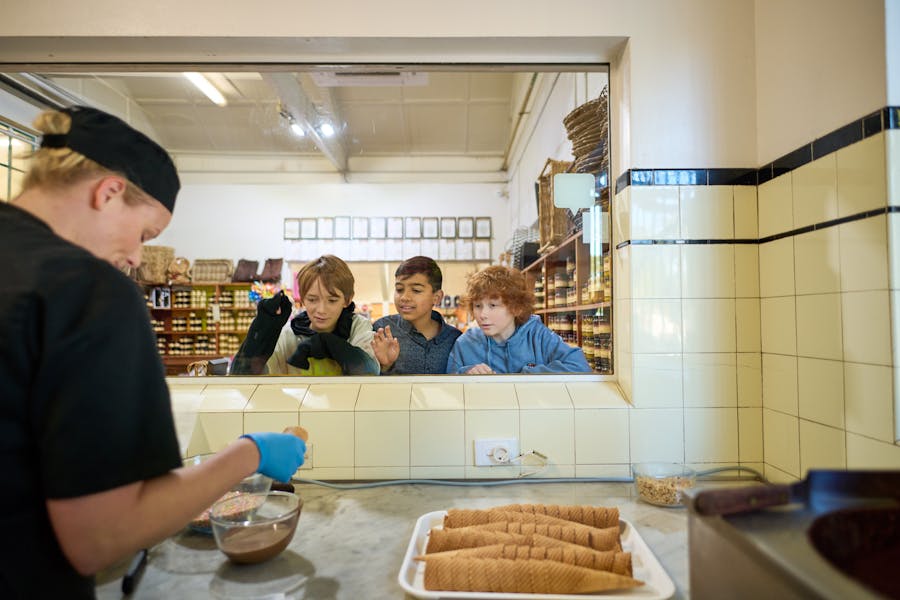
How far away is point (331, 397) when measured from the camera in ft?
5.15

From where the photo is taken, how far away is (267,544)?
1.03m

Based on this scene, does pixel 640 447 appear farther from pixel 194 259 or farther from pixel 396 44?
pixel 194 259

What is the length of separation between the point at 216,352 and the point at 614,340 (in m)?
1.75

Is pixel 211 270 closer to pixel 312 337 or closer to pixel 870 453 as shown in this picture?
pixel 312 337

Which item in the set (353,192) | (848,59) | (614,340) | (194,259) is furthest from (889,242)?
(194,259)

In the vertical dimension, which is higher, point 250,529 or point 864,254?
point 864,254

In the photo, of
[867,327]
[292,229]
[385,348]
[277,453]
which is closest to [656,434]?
[867,327]

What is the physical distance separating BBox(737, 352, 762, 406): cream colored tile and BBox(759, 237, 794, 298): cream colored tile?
20 cm

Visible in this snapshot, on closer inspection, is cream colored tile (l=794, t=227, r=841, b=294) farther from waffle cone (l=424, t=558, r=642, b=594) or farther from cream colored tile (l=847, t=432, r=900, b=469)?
waffle cone (l=424, t=558, r=642, b=594)

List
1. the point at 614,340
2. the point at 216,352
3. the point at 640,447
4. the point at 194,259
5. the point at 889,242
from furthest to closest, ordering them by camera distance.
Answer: the point at 194,259 < the point at 216,352 < the point at 614,340 < the point at 640,447 < the point at 889,242

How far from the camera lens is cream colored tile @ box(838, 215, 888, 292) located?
1037 mm

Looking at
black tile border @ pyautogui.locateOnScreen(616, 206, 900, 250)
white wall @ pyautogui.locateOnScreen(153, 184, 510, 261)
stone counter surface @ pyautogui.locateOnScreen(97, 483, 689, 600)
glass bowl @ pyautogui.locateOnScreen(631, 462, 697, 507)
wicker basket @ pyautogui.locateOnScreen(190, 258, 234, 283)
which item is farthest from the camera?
wicker basket @ pyautogui.locateOnScreen(190, 258, 234, 283)

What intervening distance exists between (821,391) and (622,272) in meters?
0.61

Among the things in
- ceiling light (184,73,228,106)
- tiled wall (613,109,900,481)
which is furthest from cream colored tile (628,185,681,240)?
ceiling light (184,73,228,106)
